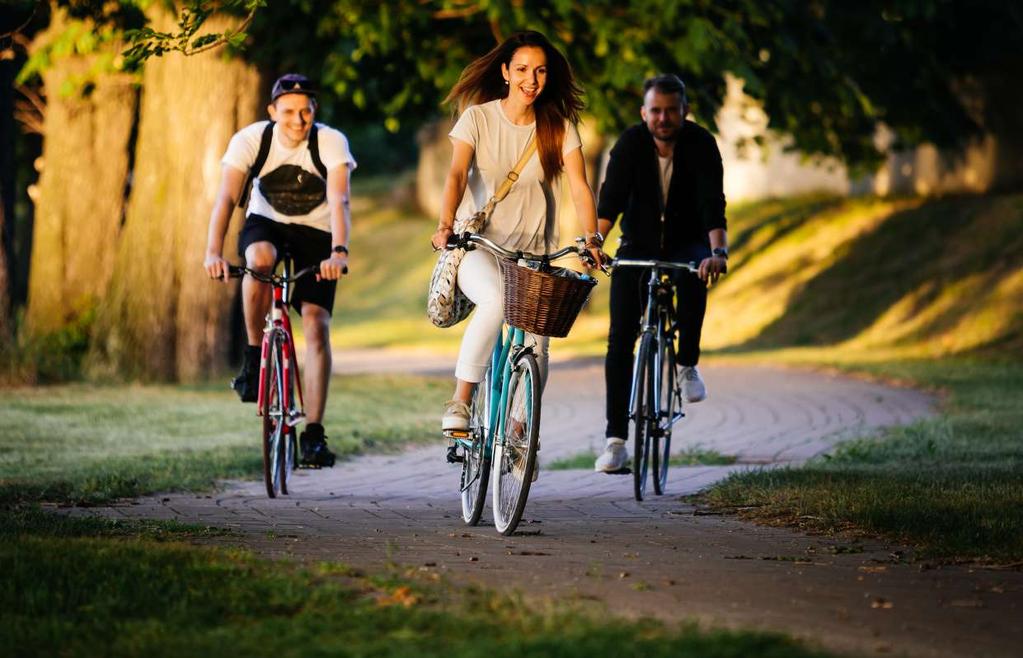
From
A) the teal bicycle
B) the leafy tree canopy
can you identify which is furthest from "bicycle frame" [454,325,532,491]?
the leafy tree canopy

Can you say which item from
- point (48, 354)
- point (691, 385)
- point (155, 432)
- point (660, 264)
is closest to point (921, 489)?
point (691, 385)

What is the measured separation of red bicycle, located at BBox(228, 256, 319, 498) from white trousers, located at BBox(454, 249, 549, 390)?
6.04ft

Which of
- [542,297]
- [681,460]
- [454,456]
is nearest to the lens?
[542,297]

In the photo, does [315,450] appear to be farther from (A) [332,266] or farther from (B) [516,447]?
(B) [516,447]

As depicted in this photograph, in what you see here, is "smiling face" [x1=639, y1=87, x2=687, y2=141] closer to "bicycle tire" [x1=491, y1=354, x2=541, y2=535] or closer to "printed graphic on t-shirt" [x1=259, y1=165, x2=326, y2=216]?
"printed graphic on t-shirt" [x1=259, y1=165, x2=326, y2=216]

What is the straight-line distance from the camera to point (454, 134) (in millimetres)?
7367

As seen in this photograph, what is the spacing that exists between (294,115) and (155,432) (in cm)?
435

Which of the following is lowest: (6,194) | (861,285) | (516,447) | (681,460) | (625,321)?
(681,460)

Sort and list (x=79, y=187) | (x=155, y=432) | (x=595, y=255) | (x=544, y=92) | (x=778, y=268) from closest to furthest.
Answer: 1. (x=595, y=255)
2. (x=544, y=92)
3. (x=155, y=432)
4. (x=79, y=187)
5. (x=778, y=268)

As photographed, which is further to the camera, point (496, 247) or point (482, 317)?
point (482, 317)

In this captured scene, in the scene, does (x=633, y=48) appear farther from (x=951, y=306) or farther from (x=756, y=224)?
(x=756, y=224)

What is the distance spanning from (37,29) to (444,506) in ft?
42.6

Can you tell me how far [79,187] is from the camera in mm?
19000

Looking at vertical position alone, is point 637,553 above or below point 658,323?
below
